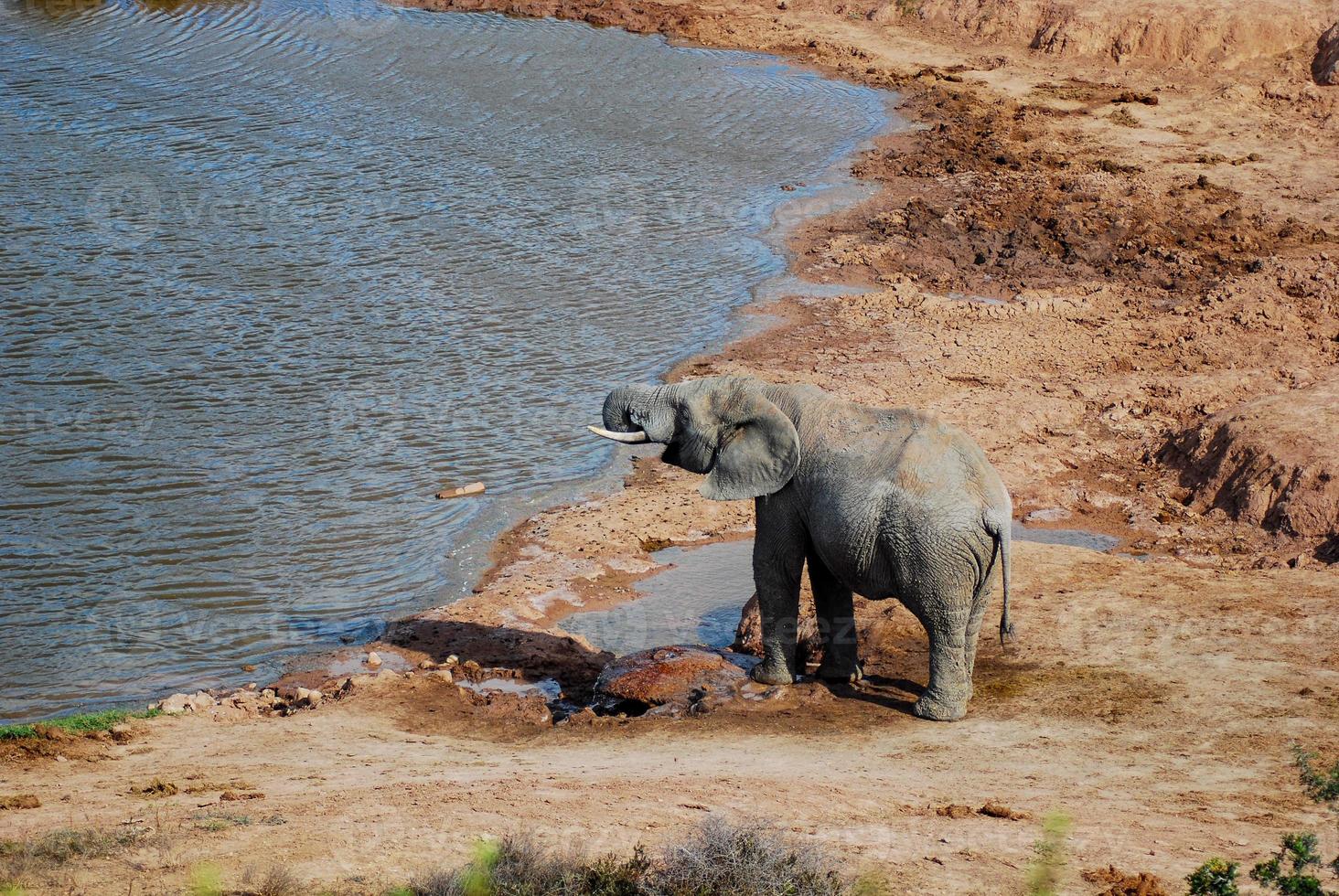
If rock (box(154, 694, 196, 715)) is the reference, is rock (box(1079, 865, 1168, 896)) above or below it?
above

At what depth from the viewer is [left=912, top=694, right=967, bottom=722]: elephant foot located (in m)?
8.68

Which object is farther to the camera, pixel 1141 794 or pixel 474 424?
pixel 474 424

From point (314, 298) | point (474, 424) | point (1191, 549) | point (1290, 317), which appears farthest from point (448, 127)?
point (1191, 549)

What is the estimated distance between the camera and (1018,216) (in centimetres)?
2091

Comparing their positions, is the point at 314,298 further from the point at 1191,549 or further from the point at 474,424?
the point at 1191,549

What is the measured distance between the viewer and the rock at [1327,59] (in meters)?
25.7

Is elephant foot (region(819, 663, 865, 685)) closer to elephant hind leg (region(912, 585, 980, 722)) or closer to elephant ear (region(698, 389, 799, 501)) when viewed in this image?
elephant hind leg (region(912, 585, 980, 722))

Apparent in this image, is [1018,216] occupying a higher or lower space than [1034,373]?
higher

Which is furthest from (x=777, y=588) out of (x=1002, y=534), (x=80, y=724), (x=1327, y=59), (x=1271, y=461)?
(x=1327, y=59)

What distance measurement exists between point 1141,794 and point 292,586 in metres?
7.41

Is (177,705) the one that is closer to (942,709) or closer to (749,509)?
(942,709)

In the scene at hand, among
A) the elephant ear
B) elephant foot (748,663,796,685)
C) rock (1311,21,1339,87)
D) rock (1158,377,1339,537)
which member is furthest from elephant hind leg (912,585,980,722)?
rock (1311,21,1339,87)

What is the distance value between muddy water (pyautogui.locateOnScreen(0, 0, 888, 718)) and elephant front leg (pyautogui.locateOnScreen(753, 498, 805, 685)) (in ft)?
11.9

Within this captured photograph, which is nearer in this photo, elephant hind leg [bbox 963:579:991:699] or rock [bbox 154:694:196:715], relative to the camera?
elephant hind leg [bbox 963:579:991:699]
